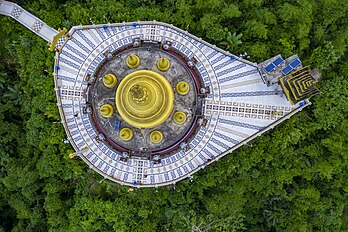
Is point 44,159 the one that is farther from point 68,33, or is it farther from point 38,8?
point 38,8

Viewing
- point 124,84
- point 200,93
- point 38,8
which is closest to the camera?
point 124,84

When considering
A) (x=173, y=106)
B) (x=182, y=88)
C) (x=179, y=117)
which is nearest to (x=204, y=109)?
(x=179, y=117)

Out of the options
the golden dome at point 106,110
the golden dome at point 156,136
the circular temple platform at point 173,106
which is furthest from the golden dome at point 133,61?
the golden dome at point 156,136

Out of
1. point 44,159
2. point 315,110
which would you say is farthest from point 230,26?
point 44,159

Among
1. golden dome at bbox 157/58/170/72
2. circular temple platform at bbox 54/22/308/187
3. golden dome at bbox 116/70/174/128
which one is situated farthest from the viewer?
circular temple platform at bbox 54/22/308/187

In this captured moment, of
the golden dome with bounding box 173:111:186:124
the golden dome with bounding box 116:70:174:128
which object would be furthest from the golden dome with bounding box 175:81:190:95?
the golden dome with bounding box 173:111:186:124

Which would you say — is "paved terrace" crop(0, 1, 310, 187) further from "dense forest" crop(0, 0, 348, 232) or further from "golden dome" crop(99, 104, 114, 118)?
"golden dome" crop(99, 104, 114, 118)

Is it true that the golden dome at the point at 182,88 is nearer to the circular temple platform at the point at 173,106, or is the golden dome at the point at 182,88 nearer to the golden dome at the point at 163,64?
the circular temple platform at the point at 173,106
